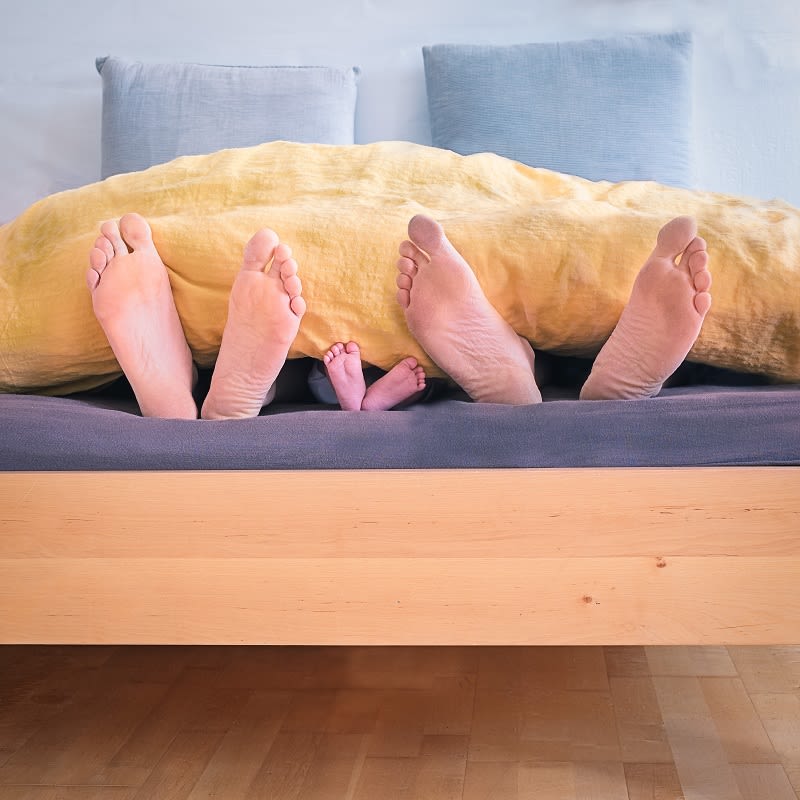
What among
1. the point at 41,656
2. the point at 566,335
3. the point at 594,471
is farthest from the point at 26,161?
the point at 594,471

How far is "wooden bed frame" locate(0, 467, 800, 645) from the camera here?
3.69 ft

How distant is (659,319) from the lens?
1.23 metres

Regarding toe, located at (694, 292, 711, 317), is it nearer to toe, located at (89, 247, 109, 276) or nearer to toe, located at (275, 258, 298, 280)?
toe, located at (275, 258, 298, 280)

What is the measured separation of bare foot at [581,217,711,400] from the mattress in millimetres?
71

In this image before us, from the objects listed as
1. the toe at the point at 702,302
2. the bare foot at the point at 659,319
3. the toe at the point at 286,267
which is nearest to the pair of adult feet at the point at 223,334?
the toe at the point at 286,267

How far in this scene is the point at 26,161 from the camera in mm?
2953

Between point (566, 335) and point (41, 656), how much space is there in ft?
3.52

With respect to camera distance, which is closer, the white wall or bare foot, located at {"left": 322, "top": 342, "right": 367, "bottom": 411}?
bare foot, located at {"left": 322, "top": 342, "right": 367, "bottom": 411}

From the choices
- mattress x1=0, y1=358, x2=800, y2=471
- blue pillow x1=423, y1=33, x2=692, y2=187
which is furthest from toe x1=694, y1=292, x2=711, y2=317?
blue pillow x1=423, y1=33, x2=692, y2=187

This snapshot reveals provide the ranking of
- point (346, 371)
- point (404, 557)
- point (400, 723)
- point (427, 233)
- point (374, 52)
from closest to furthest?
point (404, 557) → point (427, 233) → point (346, 371) → point (400, 723) → point (374, 52)

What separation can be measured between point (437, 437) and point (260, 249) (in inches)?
12.9

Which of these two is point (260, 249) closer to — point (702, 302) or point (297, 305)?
point (297, 305)

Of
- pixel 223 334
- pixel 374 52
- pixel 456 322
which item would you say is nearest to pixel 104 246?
pixel 223 334

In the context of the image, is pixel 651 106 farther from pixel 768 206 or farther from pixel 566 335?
pixel 566 335
